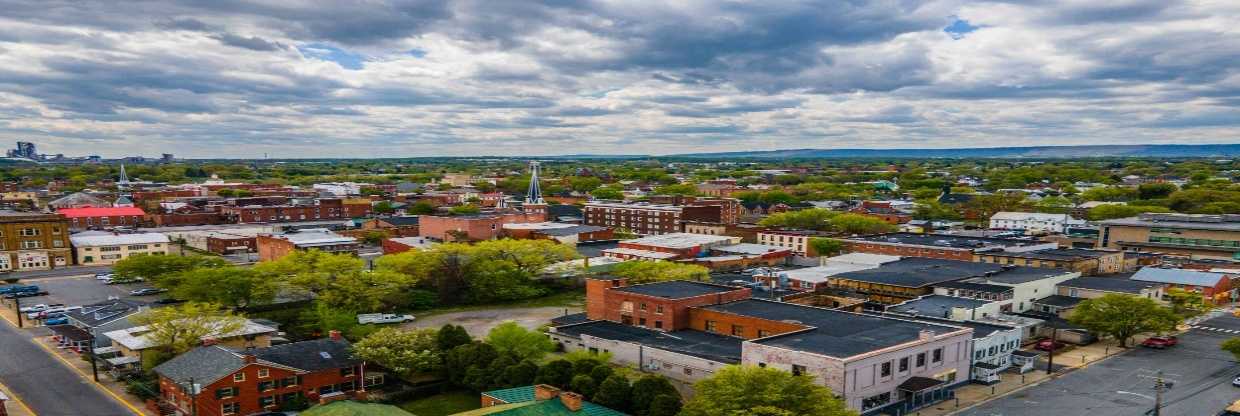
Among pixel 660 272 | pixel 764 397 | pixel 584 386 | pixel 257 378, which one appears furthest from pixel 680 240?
pixel 764 397

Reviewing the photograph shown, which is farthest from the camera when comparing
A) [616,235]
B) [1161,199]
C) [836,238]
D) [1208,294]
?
[1161,199]

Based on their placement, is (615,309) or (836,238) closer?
(615,309)

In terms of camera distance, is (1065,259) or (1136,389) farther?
(1065,259)

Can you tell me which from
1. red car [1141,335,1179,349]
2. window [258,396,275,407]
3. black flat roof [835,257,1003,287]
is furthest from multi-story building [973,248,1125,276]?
window [258,396,275,407]

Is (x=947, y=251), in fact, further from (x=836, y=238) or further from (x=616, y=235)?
(x=616, y=235)

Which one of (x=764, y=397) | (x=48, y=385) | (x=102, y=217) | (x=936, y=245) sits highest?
(x=764, y=397)

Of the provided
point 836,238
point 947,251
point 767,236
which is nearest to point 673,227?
point 767,236

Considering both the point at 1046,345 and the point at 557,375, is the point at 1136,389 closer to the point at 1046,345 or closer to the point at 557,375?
the point at 1046,345
